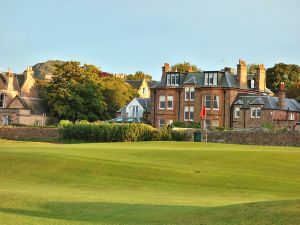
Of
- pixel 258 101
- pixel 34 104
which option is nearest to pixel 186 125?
pixel 258 101

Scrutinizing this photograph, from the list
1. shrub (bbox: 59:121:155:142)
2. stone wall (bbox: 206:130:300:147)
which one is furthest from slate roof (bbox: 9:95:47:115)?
stone wall (bbox: 206:130:300:147)

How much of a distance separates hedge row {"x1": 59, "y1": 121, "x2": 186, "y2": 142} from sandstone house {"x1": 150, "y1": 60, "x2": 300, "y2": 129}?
1825 centimetres

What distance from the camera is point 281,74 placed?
127 meters

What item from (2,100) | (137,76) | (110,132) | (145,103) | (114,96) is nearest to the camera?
(110,132)

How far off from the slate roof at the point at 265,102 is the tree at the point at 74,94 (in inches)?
1052

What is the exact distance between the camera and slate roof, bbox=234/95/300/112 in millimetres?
80312

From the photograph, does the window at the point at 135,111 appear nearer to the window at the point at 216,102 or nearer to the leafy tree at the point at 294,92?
the window at the point at 216,102

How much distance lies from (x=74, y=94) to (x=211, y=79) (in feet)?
79.9

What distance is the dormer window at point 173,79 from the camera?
90500mm

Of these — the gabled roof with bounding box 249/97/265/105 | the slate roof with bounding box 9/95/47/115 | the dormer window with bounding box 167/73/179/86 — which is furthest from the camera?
the slate roof with bounding box 9/95/47/115

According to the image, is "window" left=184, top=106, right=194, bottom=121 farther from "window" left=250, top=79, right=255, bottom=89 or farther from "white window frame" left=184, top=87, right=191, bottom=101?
"window" left=250, top=79, right=255, bottom=89

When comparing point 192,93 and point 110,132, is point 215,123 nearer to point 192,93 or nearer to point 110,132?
point 192,93

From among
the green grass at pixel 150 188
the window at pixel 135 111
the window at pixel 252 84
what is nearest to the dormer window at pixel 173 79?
the window at pixel 135 111

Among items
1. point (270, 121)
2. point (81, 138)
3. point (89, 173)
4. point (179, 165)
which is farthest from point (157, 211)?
point (270, 121)
